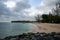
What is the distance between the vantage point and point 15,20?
2.96 meters

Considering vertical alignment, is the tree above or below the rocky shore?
above

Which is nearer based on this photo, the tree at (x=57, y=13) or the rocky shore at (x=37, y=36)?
the rocky shore at (x=37, y=36)

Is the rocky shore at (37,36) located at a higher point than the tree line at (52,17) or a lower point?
lower

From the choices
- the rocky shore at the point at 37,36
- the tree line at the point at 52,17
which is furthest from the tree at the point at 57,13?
the rocky shore at the point at 37,36

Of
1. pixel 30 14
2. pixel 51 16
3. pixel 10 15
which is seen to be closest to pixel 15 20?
pixel 10 15

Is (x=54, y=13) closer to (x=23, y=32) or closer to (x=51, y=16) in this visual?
(x=51, y=16)

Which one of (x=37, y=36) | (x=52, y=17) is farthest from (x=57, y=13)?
(x=37, y=36)

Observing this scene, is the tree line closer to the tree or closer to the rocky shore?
the tree

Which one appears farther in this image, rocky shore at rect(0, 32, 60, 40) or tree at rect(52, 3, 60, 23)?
tree at rect(52, 3, 60, 23)

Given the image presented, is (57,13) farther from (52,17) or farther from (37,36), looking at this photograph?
(37,36)

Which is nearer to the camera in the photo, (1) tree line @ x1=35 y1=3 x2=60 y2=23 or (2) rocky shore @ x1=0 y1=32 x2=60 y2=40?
(2) rocky shore @ x1=0 y1=32 x2=60 y2=40

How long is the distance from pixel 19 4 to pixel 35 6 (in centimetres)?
36

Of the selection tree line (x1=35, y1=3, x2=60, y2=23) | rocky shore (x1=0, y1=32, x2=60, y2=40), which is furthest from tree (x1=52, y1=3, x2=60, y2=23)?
rocky shore (x1=0, y1=32, x2=60, y2=40)

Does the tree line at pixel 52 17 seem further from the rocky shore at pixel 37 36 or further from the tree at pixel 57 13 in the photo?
the rocky shore at pixel 37 36
